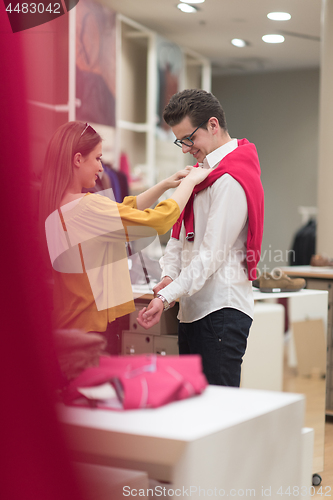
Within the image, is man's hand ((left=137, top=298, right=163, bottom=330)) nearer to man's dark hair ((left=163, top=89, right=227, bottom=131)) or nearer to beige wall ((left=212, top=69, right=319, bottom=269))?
man's dark hair ((left=163, top=89, right=227, bottom=131))

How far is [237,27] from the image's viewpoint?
509cm

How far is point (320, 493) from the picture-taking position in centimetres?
213

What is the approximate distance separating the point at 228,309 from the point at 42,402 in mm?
963

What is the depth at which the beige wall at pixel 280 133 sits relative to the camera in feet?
22.0

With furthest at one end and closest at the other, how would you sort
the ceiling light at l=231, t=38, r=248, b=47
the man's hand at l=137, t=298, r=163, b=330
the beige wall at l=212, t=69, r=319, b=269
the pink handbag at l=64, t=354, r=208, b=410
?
the beige wall at l=212, t=69, r=319, b=269 → the ceiling light at l=231, t=38, r=248, b=47 → the man's hand at l=137, t=298, r=163, b=330 → the pink handbag at l=64, t=354, r=208, b=410

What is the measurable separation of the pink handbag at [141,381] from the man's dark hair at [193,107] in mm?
780

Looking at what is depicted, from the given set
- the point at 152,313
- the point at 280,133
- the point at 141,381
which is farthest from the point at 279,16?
the point at 141,381

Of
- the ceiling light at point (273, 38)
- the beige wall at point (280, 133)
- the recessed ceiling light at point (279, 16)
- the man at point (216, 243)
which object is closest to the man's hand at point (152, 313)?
Result: the man at point (216, 243)

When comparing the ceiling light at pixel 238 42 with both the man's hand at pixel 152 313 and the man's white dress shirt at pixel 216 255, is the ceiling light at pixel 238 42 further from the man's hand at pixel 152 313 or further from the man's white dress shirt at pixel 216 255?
the man's hand at pixel 152 313

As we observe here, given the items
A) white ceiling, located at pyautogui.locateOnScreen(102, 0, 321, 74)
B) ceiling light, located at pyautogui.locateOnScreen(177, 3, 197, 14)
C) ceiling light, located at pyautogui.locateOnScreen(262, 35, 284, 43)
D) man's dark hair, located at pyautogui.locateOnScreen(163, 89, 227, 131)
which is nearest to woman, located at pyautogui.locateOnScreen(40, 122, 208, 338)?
man's dark hair, located at pyautogui.locateOnScreen(163, 89, 227, 131)

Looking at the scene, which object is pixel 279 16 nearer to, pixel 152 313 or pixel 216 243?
pixel 216 243

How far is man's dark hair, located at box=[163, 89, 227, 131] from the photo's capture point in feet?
5.10

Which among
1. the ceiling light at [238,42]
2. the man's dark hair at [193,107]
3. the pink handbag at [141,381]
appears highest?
the ceiling light at [238,42]

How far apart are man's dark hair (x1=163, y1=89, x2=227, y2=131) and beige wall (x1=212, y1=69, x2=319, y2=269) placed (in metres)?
5.21
